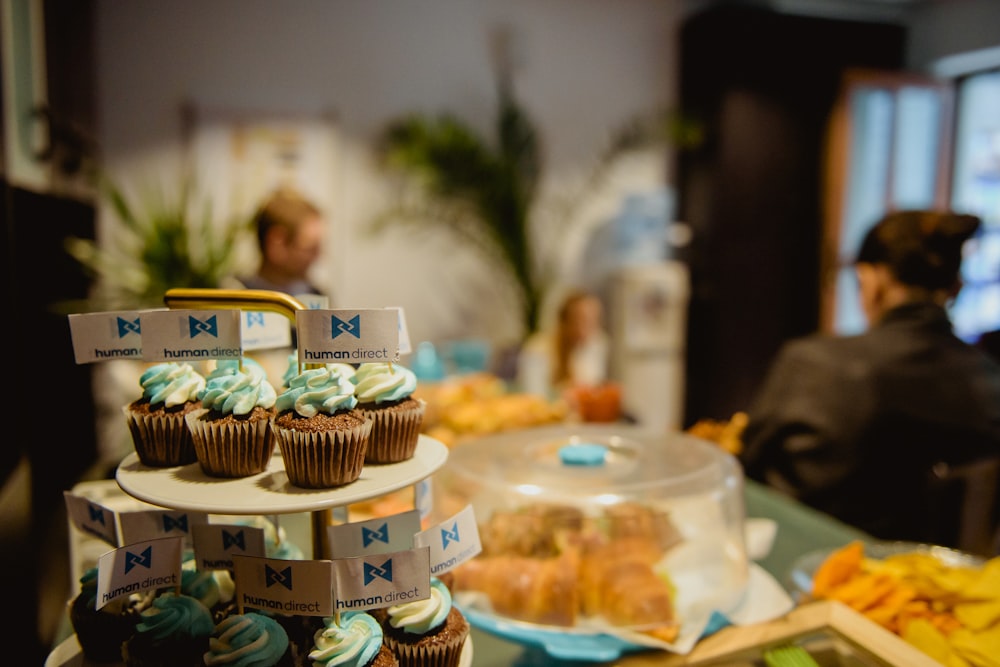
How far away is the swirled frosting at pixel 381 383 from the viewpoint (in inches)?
38.8

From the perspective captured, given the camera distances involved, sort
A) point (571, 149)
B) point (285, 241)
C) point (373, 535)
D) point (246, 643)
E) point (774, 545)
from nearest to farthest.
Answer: point (246, 643) → point (373, 535) → point (774, 545) → point (285, 241) → point (571, 149)

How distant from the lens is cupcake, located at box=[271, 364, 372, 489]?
2.81ft

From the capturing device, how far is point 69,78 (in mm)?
3693

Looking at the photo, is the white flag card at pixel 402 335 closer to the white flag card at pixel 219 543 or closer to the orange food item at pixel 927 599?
the white flag card at pixel 219 543

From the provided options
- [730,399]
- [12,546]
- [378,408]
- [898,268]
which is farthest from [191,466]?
[730,399]

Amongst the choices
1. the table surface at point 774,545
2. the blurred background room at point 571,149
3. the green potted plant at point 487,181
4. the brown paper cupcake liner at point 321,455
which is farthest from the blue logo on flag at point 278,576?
the green potted plant at point 487,181

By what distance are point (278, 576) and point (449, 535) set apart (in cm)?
22

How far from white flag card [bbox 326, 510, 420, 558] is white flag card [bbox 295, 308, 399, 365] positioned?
220 mm

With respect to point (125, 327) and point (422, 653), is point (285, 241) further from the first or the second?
point (422, 653)

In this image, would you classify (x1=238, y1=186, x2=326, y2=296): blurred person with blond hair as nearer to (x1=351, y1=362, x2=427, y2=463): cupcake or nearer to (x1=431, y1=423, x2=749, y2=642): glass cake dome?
(x1=431, y1=423, x2=749, y2=642): glass cake dome

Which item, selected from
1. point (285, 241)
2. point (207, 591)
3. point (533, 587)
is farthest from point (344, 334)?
point (285, 241)

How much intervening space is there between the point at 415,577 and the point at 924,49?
5.78 metres

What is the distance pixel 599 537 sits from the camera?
1255 mm

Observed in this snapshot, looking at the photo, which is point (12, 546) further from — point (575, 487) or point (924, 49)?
point (924, 49)
